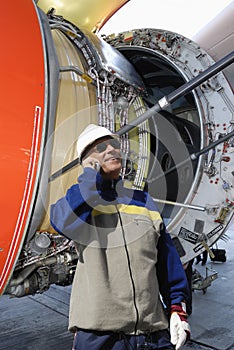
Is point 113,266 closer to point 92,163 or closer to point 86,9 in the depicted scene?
point 92,163

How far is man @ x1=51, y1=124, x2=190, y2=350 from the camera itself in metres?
1.32

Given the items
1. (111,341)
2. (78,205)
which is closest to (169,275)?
(111,341)

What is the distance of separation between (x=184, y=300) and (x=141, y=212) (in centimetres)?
39

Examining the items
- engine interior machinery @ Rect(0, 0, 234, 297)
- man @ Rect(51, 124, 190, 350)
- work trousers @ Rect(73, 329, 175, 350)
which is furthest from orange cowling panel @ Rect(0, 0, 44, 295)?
work trousers @ Rect(73, 329, 175, 350)

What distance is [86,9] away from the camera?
12.5 feet

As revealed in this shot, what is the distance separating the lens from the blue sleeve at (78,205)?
1312 mm

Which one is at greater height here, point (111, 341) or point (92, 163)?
point (92, 163)

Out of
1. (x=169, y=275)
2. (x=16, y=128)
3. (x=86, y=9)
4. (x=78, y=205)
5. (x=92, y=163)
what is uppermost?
(x=86, y=9)

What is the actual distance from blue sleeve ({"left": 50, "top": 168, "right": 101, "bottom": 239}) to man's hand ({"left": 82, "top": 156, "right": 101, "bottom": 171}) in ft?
0.10

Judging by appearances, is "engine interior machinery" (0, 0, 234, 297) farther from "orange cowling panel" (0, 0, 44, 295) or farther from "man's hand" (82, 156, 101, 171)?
"man's hand" (82, 156, 101, 171)

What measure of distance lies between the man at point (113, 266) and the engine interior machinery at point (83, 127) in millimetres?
274

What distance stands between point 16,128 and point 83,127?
0.50 metres

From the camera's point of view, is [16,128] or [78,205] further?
[16,128]

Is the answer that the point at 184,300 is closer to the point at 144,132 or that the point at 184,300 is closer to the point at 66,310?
the point at 144,132
